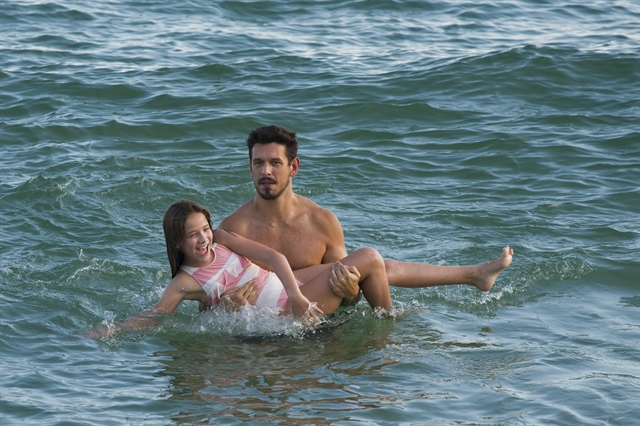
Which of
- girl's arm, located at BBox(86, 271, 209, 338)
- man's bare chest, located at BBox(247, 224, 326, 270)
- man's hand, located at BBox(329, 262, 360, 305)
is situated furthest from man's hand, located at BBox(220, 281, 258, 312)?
man's hand, located at BBox(329, 262, 360, 305)

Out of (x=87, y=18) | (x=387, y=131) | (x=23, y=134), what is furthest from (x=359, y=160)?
(x=87, y=18)

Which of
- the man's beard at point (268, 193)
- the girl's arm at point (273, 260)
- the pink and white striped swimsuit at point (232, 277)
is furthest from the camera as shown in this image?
the man's beard at point (268, 193)

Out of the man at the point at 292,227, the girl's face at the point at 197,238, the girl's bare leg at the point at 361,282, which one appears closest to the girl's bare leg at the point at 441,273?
the man at the point at 292,227

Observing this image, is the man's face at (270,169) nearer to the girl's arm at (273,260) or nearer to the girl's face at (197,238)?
the girl's arm at (273,260)

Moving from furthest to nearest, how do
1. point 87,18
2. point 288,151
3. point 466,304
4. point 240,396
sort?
1. point 87,18
2. point 466,304
3. point 288,151
4. point 240,396

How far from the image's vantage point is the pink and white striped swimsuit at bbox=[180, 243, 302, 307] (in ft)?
22.5

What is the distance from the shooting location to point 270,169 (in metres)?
6.94

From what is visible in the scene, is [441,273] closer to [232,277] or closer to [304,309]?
[304,309]

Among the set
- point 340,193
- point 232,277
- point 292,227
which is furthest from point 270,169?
point 340,193

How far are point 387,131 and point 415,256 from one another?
3.77 m

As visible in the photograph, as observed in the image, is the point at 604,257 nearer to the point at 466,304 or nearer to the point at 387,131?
the point at 466,304

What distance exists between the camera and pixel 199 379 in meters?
6.14

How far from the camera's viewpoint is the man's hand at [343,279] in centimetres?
674

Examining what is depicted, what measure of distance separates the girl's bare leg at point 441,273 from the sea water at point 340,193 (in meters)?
0.33
